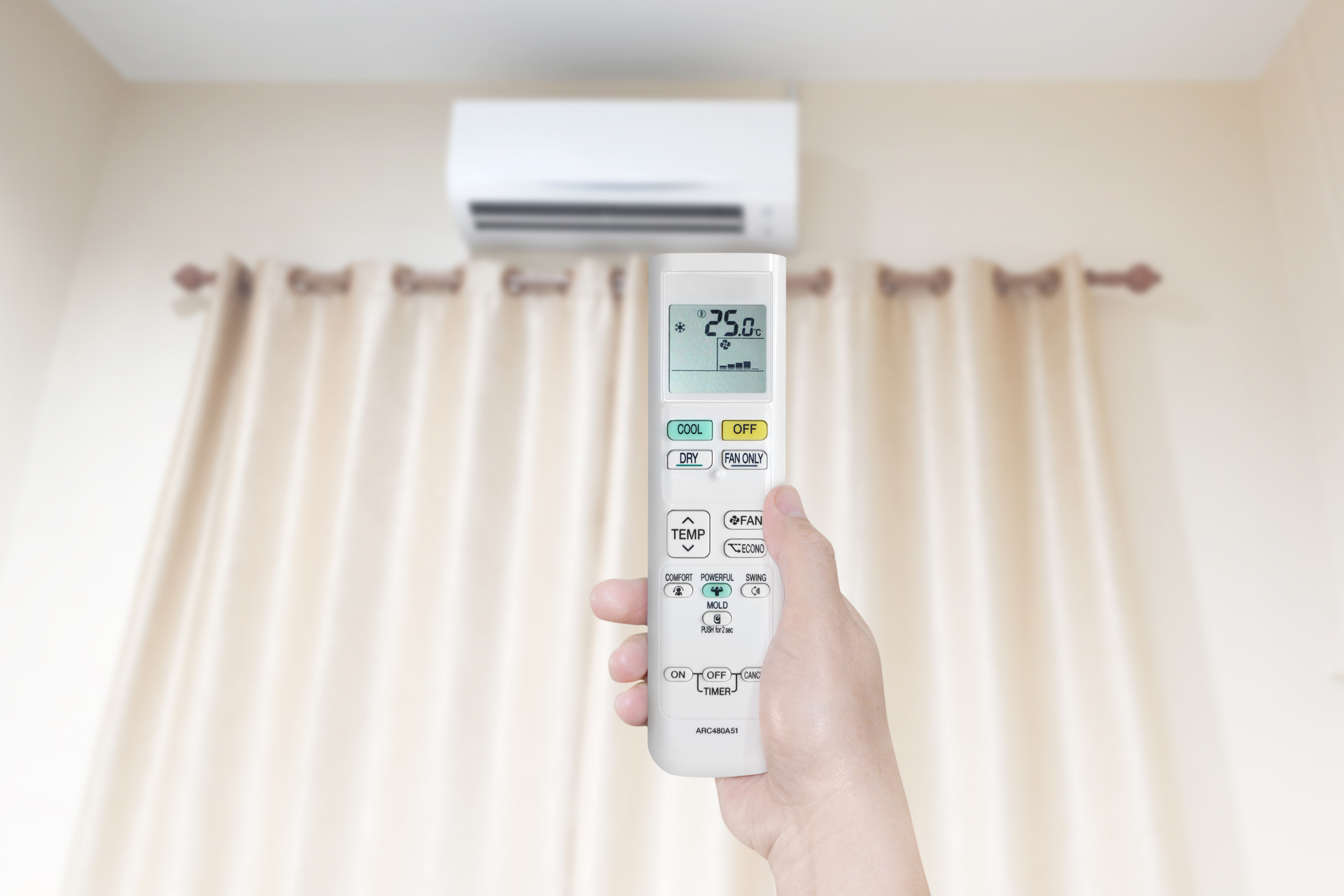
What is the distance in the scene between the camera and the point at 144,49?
59.9 inches

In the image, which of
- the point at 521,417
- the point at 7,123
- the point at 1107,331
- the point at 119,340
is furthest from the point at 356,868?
the point at 1107,331

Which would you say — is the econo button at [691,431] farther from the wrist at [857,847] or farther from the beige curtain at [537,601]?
the beige curtain at [537,601]

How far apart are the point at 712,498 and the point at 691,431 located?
6 centimetres

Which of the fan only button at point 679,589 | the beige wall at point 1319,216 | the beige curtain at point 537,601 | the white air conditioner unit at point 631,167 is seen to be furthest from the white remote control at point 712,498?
the beige wall at point 1319,216

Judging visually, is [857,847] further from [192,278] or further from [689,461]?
[192,278]

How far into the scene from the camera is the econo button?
0.64 metres

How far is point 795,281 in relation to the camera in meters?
1.34

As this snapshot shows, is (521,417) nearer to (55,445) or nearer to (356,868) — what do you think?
(356,868)

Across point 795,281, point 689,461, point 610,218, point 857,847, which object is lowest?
point 857,847

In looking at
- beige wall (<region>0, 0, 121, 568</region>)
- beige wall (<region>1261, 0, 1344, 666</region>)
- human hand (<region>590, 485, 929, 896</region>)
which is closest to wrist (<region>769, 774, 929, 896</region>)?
human hand (<region>590, 485, 929, 896</region>)

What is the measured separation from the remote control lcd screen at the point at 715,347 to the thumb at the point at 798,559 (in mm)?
98

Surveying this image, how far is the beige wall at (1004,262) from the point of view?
1.22 meters

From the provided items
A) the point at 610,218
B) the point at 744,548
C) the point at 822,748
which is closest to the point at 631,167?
the point at 610,218

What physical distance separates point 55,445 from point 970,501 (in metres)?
1.54
